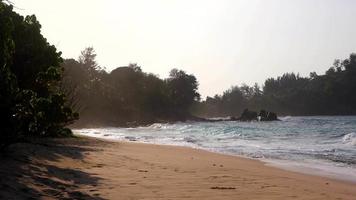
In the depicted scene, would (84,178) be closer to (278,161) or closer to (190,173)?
(190,173)

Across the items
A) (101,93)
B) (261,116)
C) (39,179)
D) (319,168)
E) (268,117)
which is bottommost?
(319,168)

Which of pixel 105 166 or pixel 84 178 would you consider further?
pixel 105 166

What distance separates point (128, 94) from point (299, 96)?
58860 mm

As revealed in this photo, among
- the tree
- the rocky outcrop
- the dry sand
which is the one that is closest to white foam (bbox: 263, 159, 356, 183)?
the dry sand

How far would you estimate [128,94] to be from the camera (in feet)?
309

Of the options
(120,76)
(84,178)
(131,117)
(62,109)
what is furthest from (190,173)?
(120,76)

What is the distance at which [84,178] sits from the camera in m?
8.74

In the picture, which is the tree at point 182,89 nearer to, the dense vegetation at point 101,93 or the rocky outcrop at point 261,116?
the dense vegetation at point 101,93

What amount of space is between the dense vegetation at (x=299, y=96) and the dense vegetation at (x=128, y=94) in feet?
79.5

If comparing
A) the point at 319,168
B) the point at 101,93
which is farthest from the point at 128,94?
the point at 319,168

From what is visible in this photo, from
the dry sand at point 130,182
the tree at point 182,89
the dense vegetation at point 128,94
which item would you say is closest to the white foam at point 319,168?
the dry sand at point 130,182

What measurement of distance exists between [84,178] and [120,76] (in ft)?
285

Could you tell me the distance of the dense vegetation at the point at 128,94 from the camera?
262 feet

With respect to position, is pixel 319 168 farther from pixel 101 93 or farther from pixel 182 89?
pixel 182 89
